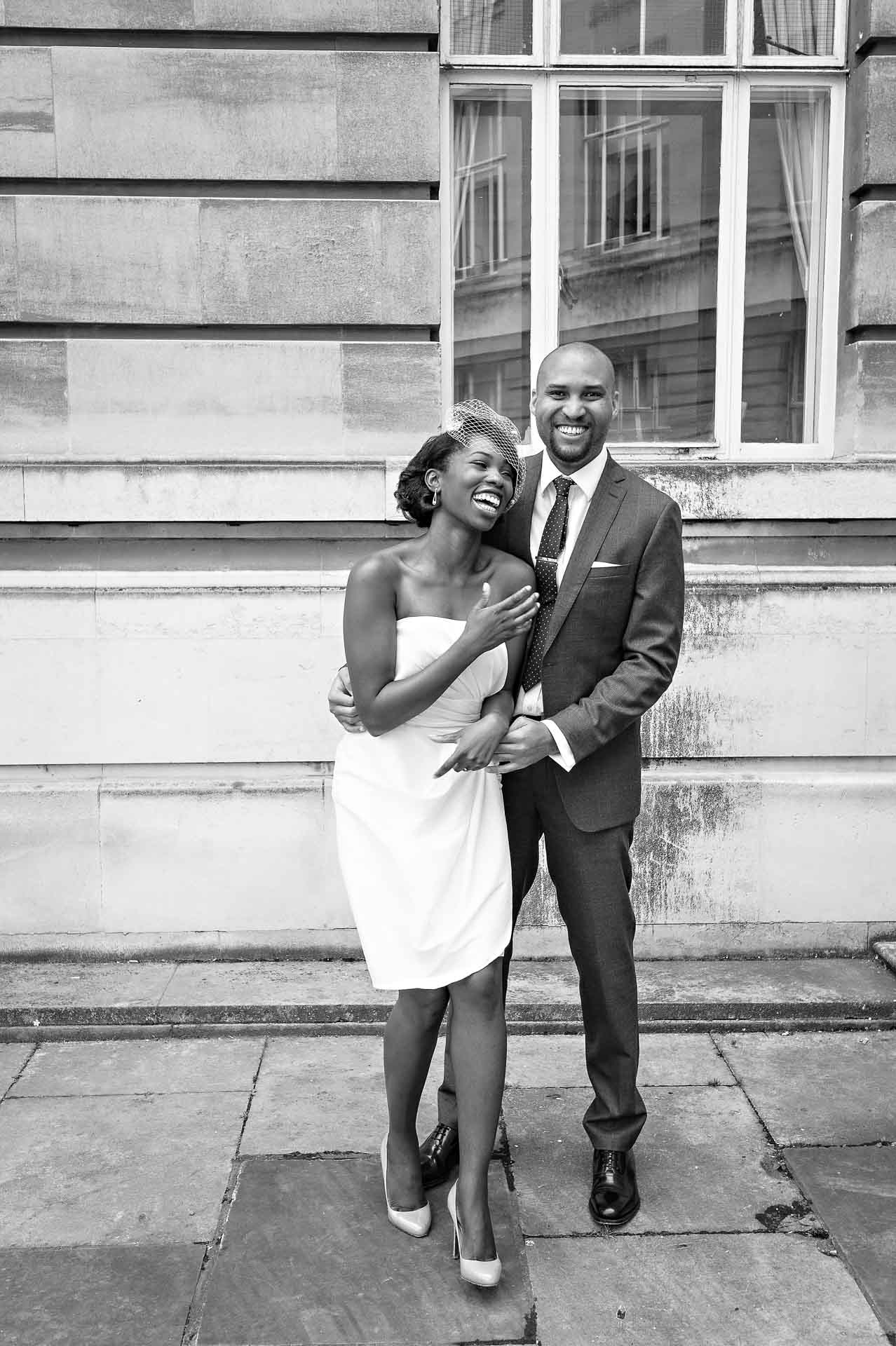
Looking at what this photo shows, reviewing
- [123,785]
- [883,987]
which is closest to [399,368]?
[123,785]

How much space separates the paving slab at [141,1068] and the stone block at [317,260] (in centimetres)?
300

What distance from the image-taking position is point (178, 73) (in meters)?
5.22

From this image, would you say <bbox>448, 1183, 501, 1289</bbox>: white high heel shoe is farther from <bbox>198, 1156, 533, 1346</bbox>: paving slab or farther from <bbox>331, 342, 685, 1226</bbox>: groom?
<bbox>331, 342, 685, 1226</bbox>: groom

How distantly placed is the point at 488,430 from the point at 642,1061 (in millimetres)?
2532

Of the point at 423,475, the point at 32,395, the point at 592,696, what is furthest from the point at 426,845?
the point at 32,395

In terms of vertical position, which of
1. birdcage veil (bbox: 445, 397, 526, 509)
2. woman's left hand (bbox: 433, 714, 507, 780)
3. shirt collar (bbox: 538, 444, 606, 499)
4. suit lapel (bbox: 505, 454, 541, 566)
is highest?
birdcage veil (bbox: 445, 397, 526, 509)

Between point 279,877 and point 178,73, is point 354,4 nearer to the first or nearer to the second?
point 178,73

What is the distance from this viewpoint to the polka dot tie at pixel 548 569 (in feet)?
11.0

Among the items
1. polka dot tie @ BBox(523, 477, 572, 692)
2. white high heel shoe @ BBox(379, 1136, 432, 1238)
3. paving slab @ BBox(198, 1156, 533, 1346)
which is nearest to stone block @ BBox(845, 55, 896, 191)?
polka dot tie @ BBox(523, 477, 572, 692)

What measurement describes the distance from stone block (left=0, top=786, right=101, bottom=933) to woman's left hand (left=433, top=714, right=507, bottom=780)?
107 inches

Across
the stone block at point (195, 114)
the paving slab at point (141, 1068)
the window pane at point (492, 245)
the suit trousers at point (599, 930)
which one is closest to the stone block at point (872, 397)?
the window pane at point (492, 245)

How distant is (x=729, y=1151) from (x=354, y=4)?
465cm

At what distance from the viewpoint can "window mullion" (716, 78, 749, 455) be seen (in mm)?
5688

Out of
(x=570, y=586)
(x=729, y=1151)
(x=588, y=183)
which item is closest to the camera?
(x=570, y=586)
